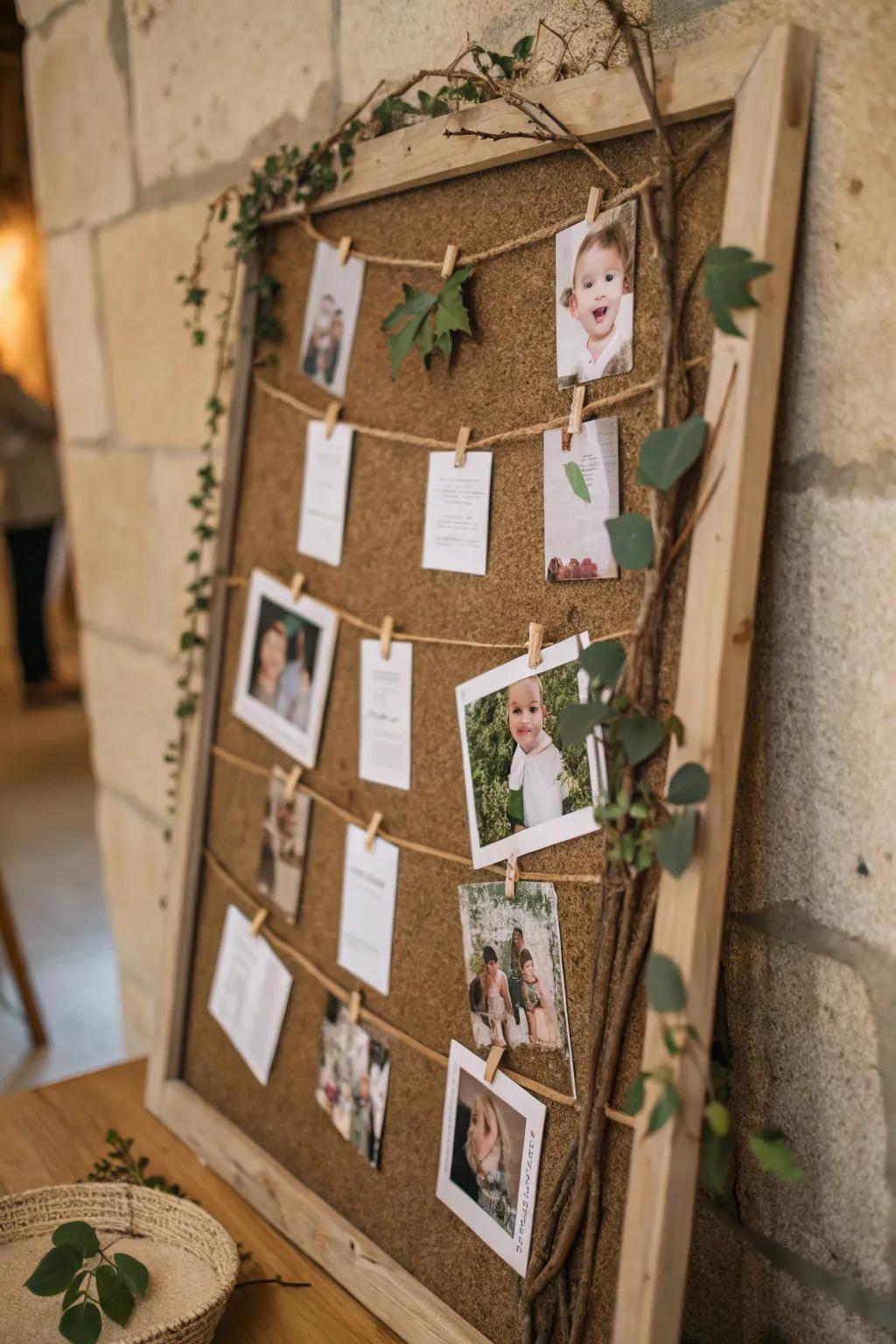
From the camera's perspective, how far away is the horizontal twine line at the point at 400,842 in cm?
86

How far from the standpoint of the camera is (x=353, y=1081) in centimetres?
107

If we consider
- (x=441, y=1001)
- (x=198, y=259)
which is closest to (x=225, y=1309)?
(x=441, y=1001)

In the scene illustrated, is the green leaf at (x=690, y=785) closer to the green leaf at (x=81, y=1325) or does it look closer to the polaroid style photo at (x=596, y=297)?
the polaroid style photo at (x=596, y=297)

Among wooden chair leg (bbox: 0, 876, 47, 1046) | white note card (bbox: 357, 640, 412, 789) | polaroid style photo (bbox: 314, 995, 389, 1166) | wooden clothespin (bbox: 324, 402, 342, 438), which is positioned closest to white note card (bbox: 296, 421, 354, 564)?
wooden clothespin (bbox: 324, 402, 342, 438)

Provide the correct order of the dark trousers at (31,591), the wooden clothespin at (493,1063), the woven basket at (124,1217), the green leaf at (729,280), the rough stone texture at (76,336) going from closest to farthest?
the green leaf at (729,280) → the wooden clothespin at (493,1063) → the woven basket at (124,1217) → the rough stone texture at (76,336) → the dark trousers at (31,591)

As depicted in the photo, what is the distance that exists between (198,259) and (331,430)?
1.22ft

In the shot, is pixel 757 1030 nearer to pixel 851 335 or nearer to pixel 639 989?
pixel 639 989

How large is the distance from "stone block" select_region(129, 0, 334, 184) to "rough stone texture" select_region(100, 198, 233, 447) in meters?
0.08

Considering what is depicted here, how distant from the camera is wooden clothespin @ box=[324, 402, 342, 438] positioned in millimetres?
1094

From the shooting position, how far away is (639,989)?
0.80m

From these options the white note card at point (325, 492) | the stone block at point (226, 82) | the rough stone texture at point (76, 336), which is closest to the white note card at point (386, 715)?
the white note card at point (325, 492)

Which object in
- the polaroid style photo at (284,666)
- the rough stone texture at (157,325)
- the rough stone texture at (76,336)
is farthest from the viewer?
the rough stone texture at (76,336)

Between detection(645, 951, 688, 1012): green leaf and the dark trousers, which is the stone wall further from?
the dark trousers

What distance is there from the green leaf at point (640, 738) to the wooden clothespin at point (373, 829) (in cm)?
35
